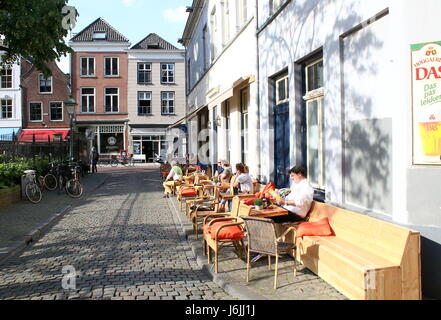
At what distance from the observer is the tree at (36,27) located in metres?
11.7

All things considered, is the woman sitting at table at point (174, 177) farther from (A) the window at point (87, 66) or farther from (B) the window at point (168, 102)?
(A) the window at point (87, 66)

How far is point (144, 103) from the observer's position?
1622 inches

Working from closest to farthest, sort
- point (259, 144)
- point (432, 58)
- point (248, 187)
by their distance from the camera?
point (432, 58) → point (248, 187) → point (259, 144)

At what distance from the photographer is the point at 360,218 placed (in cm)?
489

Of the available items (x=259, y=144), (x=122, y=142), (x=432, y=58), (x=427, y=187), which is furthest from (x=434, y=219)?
(x=122, y=142)

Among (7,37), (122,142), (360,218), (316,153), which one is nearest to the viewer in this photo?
(360,218)

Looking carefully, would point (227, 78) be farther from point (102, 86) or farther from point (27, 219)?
point (102, 86)

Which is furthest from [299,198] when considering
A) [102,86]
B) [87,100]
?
[87,100]

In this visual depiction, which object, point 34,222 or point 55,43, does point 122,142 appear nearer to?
point 55,43

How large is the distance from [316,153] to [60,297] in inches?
194

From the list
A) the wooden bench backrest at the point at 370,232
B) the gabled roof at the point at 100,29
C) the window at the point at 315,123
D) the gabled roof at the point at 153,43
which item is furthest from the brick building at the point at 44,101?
the wooden bench backrest at the point at 370,232

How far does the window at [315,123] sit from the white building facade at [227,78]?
119 inches

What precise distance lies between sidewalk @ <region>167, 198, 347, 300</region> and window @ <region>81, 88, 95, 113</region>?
121ft

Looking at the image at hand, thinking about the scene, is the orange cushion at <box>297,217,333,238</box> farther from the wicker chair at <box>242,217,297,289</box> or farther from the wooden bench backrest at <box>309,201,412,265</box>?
the wicker chair at <box>242,217,297,289</box>
